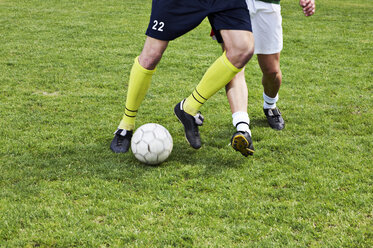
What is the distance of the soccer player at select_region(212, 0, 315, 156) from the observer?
3387 millimetres

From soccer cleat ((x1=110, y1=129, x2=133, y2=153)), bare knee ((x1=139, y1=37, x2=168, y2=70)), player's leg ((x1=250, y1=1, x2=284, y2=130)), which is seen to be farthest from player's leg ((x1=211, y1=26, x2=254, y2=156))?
soccer cleat ((x1=110, y1=129, x2=133, y2=153))

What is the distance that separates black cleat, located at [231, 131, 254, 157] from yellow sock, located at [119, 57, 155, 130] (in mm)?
830

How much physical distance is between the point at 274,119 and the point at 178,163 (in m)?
1.21

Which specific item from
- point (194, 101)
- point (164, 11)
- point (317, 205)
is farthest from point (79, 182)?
point (317, 205)

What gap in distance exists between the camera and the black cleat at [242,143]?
3.13 m

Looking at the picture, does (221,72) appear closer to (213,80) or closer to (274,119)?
(213,80)

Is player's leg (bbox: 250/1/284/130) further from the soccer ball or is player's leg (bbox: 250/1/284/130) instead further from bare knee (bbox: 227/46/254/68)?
the soccer ball

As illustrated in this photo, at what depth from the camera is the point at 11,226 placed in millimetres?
2494

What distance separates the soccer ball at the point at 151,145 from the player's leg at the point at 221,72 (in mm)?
246

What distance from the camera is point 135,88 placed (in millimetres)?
3449

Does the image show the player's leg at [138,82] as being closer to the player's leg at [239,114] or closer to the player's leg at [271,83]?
the player's leg at [239,114]

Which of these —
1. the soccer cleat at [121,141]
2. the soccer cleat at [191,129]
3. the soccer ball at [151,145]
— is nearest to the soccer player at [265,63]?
the soccer cleat at [191,129]

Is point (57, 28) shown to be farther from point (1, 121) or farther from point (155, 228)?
point (155, 228)

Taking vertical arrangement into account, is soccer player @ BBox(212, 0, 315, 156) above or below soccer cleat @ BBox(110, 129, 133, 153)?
above
